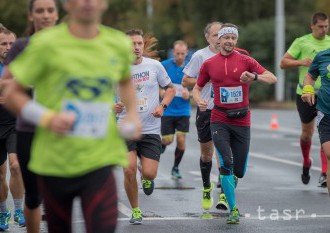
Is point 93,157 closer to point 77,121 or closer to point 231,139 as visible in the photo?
point 77,121

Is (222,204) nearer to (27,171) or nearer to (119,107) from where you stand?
(119,107)

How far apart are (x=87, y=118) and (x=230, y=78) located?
4810 millimetres

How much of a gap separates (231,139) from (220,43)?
1001mm

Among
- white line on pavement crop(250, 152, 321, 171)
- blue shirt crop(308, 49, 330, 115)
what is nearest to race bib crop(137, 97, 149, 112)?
blue shirt crop(308, 49, 330, 115)

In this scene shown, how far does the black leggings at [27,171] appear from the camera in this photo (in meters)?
7.15

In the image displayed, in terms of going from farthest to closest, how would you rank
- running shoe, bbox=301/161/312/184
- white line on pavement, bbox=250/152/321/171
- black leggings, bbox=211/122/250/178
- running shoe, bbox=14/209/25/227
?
white line on pavement, bbox=250/152/321/171, running shoe, bbox=301/161/312/184, black leggings, bbox=211/122/250/178, running shoe, bbox=14/209/25/227

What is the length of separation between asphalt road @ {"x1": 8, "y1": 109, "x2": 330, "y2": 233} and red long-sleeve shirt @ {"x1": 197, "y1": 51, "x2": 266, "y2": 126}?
1.10 metres

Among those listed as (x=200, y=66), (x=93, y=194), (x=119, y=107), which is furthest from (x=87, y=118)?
(x=200, y=66)

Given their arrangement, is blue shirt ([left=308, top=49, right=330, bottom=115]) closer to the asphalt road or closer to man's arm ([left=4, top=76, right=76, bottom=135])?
the asphalt road

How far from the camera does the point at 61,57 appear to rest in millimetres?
5629

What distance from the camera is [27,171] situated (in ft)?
23.9

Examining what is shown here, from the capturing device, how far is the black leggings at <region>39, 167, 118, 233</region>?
18.8 ft

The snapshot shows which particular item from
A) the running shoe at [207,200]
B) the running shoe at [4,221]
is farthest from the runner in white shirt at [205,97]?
the running shoe at [4,221]

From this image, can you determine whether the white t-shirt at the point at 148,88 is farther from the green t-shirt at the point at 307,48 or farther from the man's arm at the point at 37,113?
the man's arm at the point at 37,113
